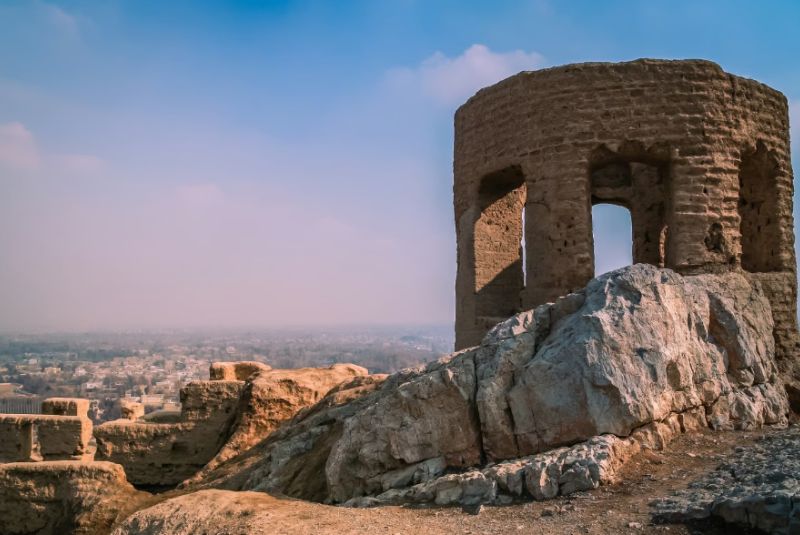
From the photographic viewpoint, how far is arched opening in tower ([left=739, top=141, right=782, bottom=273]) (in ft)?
37.5

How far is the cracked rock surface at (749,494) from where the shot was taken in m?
4.86

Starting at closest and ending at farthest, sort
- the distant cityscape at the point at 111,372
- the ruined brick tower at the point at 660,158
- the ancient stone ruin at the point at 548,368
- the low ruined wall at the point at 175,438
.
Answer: the ancient stone ruin at the point at 548,368 < the ruined brick tower at the point at 660,158 < the low ruined wall at the point at 175,438 < the distant cityscape at the point at 111,372

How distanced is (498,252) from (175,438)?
630 cm

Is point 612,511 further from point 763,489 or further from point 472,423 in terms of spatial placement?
point 472,423

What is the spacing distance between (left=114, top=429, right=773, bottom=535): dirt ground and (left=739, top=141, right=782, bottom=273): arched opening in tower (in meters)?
5.15

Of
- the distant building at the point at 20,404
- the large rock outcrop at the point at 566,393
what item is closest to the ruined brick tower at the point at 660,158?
the large rock outcrop at the point at 566,393

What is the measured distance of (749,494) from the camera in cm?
Answer: 523

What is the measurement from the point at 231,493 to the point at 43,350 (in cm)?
15801

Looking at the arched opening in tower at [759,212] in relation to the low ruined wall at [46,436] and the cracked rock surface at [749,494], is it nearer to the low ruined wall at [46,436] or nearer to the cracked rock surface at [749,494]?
the cracked rock surface at [749,494]

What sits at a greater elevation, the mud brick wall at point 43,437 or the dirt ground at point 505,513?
the dirt ground at point 505,513

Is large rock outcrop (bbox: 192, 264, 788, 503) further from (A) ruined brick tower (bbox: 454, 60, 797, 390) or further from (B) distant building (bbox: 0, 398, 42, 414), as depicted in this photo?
(B) distant building (bbox: 0, 398, 42, 414)

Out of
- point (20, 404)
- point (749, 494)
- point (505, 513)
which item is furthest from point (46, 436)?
point (20, 404)

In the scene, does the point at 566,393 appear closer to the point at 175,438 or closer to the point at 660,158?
the point at 660,158

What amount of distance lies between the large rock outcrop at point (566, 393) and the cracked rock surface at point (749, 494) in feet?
2.51
